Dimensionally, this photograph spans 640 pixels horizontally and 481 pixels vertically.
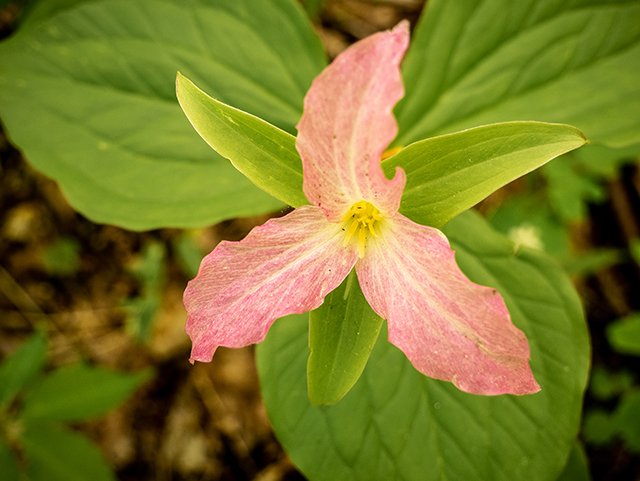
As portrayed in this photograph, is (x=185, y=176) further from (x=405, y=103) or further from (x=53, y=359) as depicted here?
(x=53, y=359)

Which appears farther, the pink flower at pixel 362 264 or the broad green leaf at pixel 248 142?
the broad green leaf at pixel 248 142

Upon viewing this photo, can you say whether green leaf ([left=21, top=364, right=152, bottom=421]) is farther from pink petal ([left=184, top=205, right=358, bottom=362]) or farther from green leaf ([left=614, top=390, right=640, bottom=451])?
green leaf ([left=614, top=390, right=640, bottom=451])

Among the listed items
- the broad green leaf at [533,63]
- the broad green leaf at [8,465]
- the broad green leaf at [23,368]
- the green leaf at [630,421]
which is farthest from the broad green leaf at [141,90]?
the green leaf at [630,421]

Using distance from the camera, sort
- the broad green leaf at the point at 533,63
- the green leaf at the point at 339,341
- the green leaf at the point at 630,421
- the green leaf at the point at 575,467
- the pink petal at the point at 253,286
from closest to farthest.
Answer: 1. the pink petal at the point at 253,286
2. the green leaf at the point at 339,341
3. the broad green leaf at the point at 533,63
4. the green leaf at the point at 575,467
5. the green leaf at the point at 630,421

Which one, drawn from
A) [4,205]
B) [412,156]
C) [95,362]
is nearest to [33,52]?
[4,205]

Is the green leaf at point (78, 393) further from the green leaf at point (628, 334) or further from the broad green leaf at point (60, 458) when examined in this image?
the green leaf at point (628, 334)

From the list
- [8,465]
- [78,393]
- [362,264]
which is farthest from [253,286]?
[8,465]
